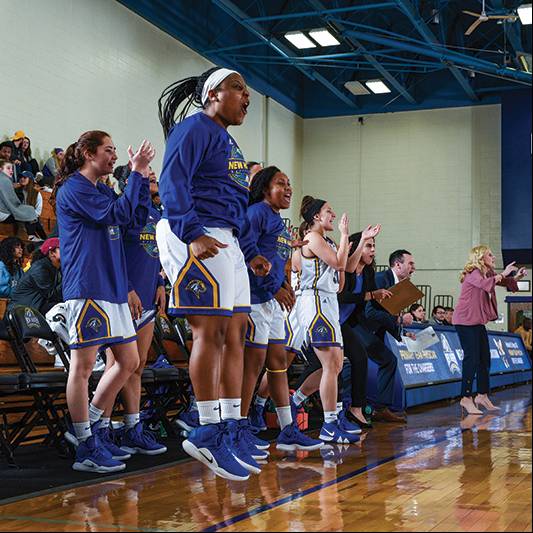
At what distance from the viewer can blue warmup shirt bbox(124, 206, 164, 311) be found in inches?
174

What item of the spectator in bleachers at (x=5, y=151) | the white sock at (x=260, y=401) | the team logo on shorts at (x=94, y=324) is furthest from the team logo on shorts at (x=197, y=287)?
the spectator in bleachers at (x=5, y=151)

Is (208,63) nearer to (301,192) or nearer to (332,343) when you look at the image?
(301,192)

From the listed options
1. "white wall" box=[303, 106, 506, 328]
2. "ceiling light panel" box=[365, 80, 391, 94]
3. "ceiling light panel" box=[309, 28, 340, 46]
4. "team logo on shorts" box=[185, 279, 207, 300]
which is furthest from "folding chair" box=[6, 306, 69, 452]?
"white wall" box=[303, 106, 506, 328]

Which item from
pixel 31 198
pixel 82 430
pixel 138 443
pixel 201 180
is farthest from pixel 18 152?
pixel 201 180

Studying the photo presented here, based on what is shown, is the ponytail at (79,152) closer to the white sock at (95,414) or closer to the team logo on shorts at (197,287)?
the white sock at (95,414)

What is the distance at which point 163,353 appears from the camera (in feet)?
18.2

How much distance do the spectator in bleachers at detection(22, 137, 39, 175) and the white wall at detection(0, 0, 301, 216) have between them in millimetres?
540

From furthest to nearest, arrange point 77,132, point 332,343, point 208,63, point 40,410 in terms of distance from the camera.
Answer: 1. point 208,63
2. point 77,132
3. point 332,343
4. point 40,410

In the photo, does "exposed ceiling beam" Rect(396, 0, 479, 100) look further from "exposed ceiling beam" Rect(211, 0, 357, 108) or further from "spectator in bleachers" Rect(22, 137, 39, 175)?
"spectator in bleachers" Rect(22, 137, 39, 175)

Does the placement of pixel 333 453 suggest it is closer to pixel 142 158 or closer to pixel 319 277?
pixel 319 277

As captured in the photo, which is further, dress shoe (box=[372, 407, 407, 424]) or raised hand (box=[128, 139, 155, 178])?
dress shoe (box=[372, 407, 407, 424])

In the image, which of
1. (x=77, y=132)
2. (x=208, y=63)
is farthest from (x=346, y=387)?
(x=208, y=63)

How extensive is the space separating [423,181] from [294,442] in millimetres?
15258

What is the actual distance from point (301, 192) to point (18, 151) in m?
10.5
